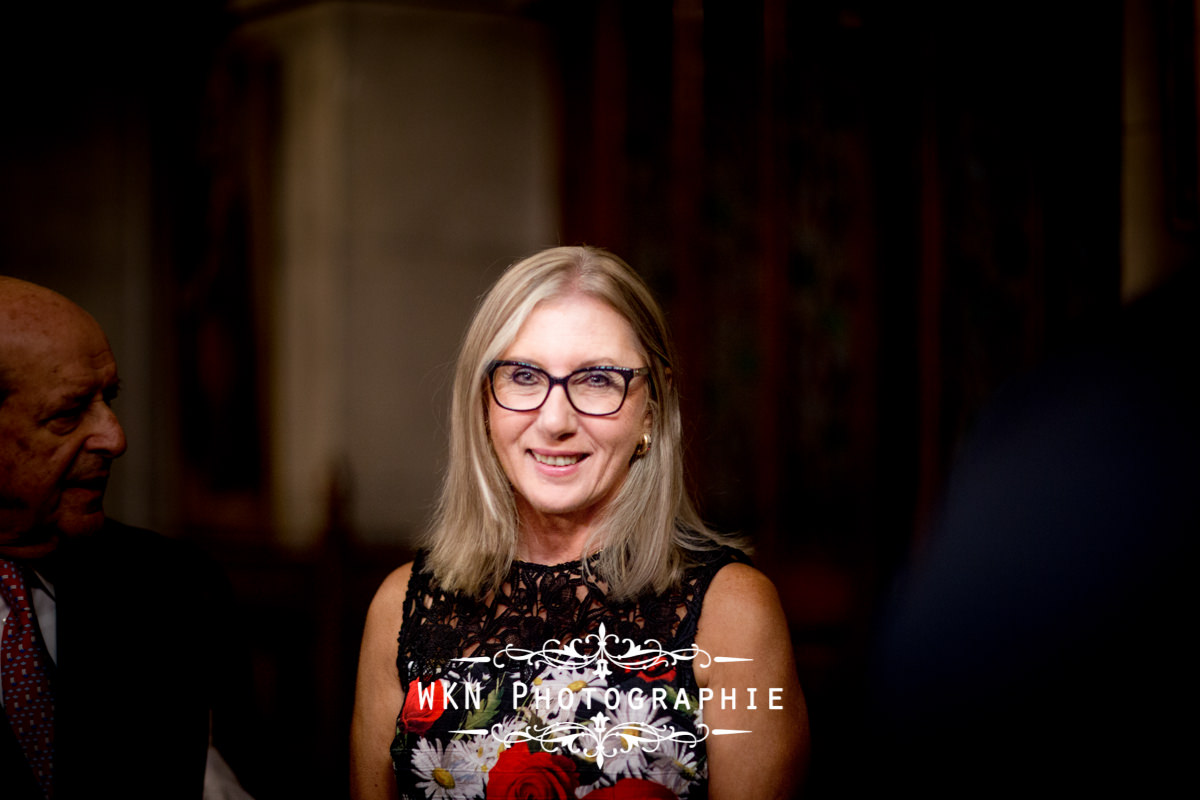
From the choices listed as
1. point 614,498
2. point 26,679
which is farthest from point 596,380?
point 26,679

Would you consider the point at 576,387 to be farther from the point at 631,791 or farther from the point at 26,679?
the point at 26,679

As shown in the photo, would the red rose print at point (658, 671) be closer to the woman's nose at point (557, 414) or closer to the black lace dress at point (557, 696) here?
the black lace dress at point (557, 696)

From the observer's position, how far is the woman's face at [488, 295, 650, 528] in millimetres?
1355

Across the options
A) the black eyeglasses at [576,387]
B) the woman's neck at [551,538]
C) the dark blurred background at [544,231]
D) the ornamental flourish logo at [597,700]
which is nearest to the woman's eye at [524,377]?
the black eyeglasses at [576,387]

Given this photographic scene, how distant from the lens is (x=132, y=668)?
137cm

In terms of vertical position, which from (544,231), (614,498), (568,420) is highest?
(544,231)

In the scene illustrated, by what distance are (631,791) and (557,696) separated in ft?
0.48

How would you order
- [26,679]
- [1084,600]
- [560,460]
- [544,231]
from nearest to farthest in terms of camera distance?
[1084,600] → [26,679] → [560,460] → [544,231]

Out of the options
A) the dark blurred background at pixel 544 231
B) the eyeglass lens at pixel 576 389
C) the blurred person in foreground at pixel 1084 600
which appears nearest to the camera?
the blurred person in foreground at pixel 1084 600

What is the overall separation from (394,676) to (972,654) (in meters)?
0.76

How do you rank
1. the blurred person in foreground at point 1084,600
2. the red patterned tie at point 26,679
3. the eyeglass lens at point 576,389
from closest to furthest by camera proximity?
the blurred person in foreground at point 1084,600 → the red patterned tie at point 26,679 → the eyeglass lens at point 576,389

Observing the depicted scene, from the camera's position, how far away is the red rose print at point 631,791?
1.32 meters

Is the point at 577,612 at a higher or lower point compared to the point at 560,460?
lower

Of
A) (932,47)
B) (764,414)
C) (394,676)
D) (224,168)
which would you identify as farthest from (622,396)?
(224,168)
